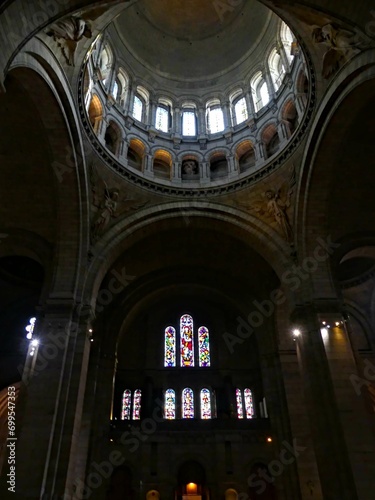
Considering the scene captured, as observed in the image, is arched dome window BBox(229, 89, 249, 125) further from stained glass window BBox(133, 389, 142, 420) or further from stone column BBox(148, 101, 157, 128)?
stained glass window BBox(133, 389, 142, 420)

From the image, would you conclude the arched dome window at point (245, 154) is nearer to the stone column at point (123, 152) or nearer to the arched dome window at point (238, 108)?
the arched dome window at point (238, 108)

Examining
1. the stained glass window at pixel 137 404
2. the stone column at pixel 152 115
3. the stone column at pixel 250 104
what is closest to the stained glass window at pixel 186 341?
the stained glass window at pixel 137 404

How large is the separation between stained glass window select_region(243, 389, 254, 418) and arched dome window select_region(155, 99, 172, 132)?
51.3 ft

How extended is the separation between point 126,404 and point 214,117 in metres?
17.1

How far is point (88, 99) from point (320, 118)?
372 inches

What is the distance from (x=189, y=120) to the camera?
22234mm

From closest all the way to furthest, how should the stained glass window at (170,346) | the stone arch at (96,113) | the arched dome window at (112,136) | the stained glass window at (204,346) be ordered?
the stone arch at (96,113), the arched dome window at (112,136), the stained glass window at (170,346), the stained glass window at (204,346)

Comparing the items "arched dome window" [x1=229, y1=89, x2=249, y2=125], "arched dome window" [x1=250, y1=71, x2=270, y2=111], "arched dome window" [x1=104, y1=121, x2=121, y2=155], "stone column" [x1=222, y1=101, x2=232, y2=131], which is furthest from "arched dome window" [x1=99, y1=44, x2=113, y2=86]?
"arched dome window" [x1=250, y1=71, x2=270, y2=111]

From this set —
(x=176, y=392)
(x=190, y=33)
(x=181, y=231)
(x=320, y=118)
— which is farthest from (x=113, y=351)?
(x=190, y=33)

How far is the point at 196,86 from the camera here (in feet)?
75.7

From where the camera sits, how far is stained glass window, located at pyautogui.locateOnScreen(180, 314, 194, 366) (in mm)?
23719

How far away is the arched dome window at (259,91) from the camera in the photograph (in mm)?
20312

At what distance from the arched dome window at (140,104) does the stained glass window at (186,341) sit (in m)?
12.5

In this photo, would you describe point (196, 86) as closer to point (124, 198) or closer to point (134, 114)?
point (134, 114)
